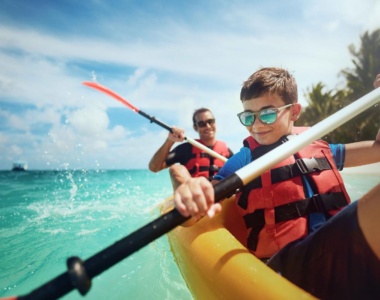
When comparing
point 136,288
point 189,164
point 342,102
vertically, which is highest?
point 342,102

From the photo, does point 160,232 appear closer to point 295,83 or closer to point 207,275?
point 207,275

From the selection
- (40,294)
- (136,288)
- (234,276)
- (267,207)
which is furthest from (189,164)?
(40,294)

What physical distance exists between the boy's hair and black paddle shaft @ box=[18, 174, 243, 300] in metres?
0.98

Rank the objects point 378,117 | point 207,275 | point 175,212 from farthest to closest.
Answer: point 378,117 < point 207,275 < point 175,212

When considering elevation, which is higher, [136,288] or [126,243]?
[126,243]

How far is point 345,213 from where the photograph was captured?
1013 mm

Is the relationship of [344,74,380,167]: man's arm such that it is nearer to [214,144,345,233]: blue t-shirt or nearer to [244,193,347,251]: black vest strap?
[214,144,345,233]: blue t-shirt

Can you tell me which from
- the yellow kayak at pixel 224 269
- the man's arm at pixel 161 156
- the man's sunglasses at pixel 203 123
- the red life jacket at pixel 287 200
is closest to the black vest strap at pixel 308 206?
the red life jacket at pixel 287 200

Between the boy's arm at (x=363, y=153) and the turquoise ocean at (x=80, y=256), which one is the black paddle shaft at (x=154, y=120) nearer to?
the turquoise ocean at (x=80, y=256)

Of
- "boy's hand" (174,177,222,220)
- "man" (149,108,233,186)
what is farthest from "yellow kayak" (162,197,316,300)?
"man" (149,108,233,186)

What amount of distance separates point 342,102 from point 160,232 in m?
19.8

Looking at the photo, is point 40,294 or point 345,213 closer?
point 40,294

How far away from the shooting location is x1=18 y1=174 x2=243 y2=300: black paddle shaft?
87 centimetres

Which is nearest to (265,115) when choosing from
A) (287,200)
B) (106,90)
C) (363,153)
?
(287,200)
